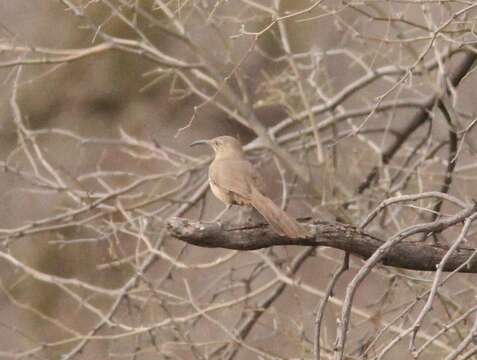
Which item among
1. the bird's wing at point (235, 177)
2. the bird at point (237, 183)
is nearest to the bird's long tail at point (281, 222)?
the bird at point (237, 183)

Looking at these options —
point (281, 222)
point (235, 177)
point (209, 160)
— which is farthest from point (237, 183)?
point (209, 160)

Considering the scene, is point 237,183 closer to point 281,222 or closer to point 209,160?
point 281,222

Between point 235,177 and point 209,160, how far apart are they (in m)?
1.61

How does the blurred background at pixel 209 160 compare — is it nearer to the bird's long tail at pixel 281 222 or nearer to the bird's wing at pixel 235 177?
the bird's wing at pixel 235 177

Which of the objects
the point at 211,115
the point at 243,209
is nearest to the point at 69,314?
the point at 211,115

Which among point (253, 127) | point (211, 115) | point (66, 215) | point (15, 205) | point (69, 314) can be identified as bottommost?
point (66, 215)

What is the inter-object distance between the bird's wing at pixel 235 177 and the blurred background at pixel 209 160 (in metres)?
0.34

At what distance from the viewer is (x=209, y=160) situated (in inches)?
294

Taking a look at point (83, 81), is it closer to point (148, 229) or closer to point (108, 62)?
point (108, 62)

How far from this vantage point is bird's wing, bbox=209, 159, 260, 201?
571 centimetres

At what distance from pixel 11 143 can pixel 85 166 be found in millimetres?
911

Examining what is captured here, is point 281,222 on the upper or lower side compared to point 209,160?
lower

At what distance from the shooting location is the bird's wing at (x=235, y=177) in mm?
5715

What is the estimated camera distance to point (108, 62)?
16.1 meters
